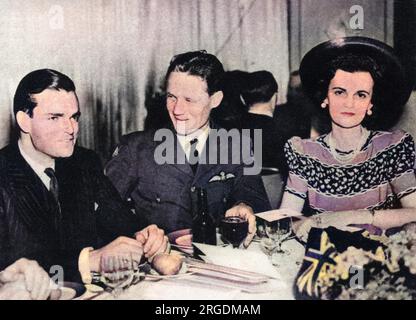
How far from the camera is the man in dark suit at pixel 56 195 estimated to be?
2096mm

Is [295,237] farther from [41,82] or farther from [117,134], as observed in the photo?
[41,82]

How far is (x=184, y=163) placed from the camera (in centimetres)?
223

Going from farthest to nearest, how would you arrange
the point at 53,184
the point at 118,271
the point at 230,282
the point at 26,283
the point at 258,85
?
the point at 258,85, the point at 53,184, the point at 26,283, the point at 230,282, the point at 118,271

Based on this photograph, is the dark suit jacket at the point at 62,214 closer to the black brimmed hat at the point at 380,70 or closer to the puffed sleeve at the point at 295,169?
the puffed sleeve at the point at 295,169

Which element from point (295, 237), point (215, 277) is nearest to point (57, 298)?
point (215, 277)

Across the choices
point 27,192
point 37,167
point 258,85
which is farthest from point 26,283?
point 258,85

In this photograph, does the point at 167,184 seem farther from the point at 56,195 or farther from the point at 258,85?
the point at 258,85

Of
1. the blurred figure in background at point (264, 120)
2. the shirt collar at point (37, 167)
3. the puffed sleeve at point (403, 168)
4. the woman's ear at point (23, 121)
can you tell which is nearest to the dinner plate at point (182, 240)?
the blurred figure in background at point (264, 120)

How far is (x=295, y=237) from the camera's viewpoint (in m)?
1.99

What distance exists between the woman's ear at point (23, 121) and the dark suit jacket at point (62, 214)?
8cm

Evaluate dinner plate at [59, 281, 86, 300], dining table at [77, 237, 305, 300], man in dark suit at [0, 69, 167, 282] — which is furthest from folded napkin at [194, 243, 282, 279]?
dinner plate at [59, 281, 86, 300]

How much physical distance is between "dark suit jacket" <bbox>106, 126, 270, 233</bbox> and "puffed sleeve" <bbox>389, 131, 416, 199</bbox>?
22.1 inches

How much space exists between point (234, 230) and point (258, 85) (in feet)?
2.37
